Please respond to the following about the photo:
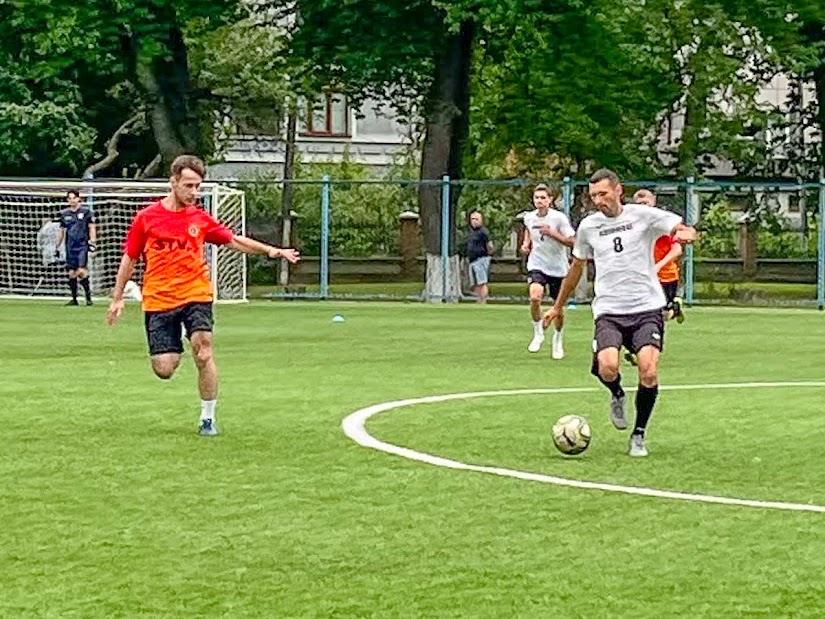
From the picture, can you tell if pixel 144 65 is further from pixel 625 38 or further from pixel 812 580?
Answer: pixel 812 580

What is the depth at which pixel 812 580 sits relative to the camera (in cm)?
905

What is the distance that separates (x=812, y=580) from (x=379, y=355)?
16709 millimetres

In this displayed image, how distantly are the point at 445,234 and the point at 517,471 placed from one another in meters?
33.8

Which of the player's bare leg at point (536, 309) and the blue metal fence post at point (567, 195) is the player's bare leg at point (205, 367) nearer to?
the player's bare leg at point (536, 309)

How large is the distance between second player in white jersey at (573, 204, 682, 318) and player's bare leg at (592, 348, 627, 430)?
0.30 meters

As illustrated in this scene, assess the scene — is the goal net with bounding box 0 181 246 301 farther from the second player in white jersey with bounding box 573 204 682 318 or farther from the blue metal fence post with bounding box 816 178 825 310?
the second player in white jersey with bounding box 573 204 682 318

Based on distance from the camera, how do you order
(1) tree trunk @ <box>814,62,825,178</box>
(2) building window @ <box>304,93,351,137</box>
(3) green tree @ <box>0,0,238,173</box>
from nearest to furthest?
(3) green tree @ <box>0,0,238,173</box>, (1) tree trunk @ <box>814,62,825,178</box>, (2) building window @ <box>304,93,351,137</box>

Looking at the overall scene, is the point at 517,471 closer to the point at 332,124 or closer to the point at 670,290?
the point at 670,290

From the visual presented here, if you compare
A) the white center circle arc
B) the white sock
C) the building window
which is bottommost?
the white center circle arc

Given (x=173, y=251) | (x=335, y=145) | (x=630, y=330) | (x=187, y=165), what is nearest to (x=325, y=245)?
(x=173, y=251)

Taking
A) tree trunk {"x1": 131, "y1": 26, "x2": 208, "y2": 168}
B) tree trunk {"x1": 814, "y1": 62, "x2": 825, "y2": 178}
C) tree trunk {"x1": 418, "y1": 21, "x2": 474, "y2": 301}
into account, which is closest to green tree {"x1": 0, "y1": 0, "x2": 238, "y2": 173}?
tree trunk {"x1": 131, "y1": 26, "x2": 208, "y2": 168}

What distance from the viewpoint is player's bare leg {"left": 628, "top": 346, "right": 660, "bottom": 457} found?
14180 millimetres

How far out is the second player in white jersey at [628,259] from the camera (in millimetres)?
14523

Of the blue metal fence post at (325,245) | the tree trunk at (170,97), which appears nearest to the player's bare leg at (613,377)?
the blue metal fence post at (325,245)
